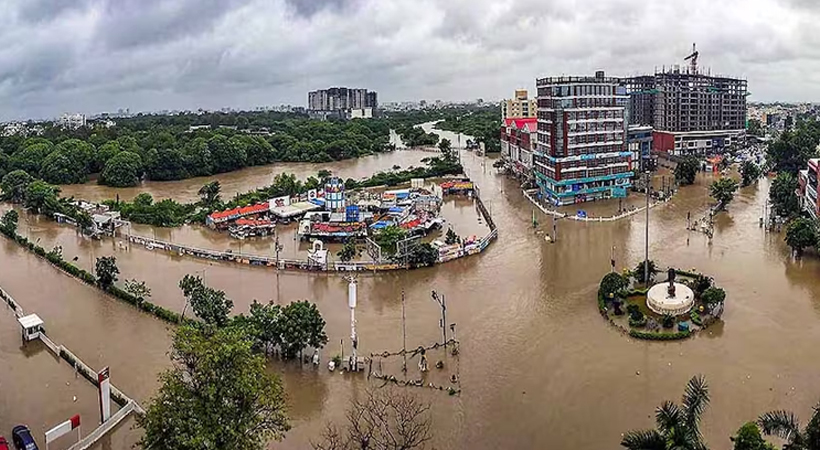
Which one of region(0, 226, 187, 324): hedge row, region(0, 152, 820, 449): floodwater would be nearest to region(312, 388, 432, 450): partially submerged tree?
region(0, 152, 820, 449): floodwater

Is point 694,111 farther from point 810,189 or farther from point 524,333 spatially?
point 524,333

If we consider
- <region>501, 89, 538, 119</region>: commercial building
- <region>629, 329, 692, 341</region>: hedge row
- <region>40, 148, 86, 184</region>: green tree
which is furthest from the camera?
<region>501, 89, 538, 119</region>: commercial building

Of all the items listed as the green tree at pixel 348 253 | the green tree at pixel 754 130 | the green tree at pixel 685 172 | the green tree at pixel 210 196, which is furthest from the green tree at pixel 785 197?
the green tree at pixel 754 130

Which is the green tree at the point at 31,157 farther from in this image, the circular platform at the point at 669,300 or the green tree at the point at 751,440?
→ the green tree at the point at 751,440

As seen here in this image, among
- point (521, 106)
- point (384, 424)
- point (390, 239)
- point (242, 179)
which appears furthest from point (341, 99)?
point (384, 424)

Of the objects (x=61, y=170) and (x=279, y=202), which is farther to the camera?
(x=61, y=170)

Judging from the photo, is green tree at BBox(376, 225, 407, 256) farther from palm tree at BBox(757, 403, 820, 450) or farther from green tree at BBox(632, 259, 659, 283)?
palm tree at BBox(757, 403, 820, 450)
